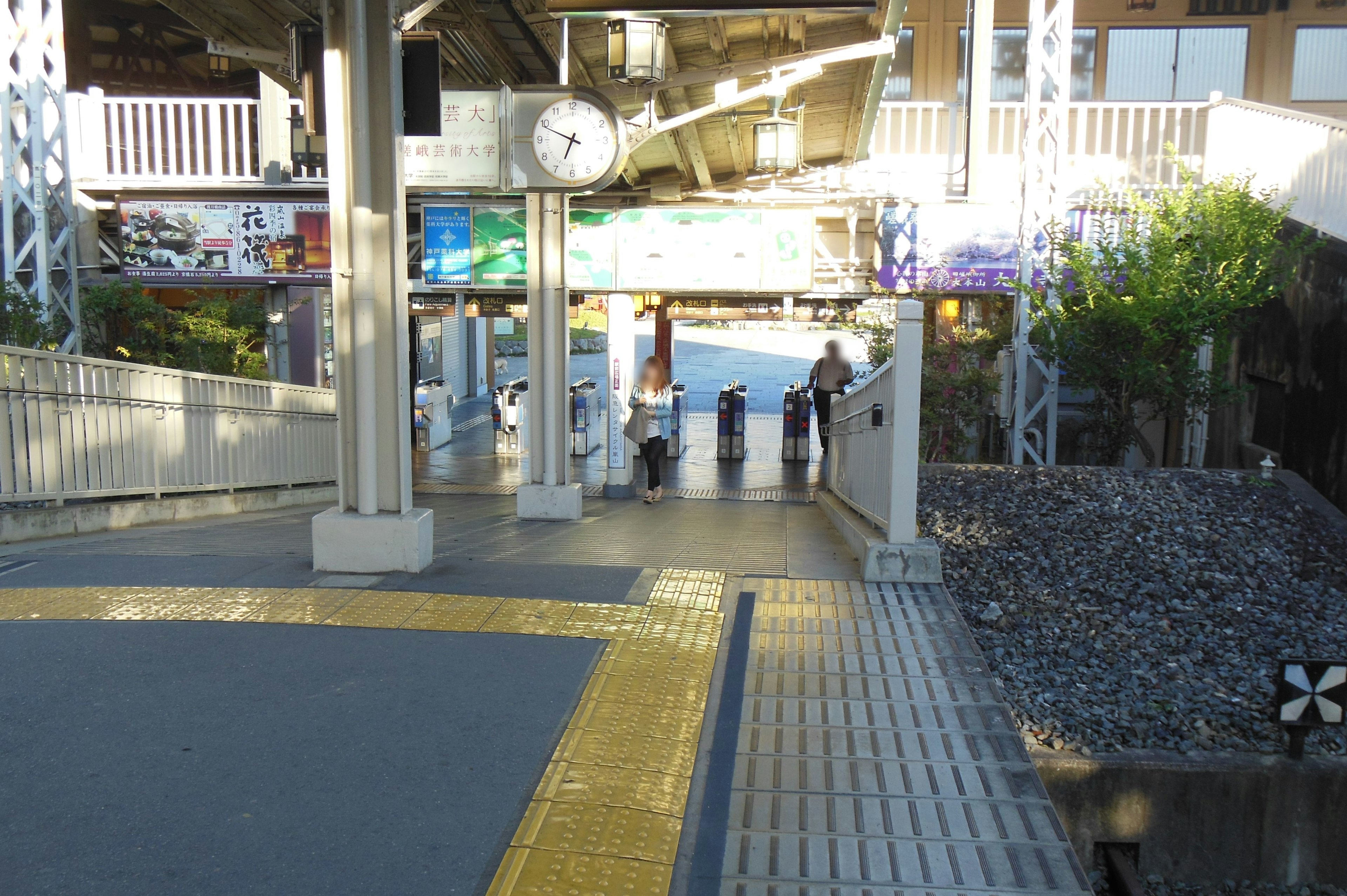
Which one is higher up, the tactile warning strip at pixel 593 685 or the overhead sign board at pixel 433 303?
the overhead sign board at pixel 433 303

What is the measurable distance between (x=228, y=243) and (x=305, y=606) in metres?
11.0

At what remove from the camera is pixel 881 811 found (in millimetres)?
3934

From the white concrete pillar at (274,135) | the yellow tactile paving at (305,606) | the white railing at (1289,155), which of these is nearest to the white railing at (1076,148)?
the white railing at (1289,155)

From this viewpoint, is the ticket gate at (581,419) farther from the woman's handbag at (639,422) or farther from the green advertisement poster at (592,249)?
the woman's handbag at (639,422)

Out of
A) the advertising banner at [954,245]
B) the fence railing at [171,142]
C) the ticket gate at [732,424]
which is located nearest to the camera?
the advertising banner at [954,245]

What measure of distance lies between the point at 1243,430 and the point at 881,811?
9.45 m

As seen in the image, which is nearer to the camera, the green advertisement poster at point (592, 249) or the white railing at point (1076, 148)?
the white railing at point (1076, 148)

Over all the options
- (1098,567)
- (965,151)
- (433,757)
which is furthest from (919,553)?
(965,151)

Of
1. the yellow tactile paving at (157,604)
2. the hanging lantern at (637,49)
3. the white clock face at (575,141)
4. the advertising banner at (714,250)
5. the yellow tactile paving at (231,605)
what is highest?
the hanging lantern at (637,49)

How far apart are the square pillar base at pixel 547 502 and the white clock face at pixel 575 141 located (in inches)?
107

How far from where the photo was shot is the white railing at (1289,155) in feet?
33.9

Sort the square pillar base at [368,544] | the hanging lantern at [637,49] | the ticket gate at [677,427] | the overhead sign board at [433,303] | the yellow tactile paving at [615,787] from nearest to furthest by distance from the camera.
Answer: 1. the yellow tactile paving at [615,787]
2. the square pillar base at [368,544]
3. the hanging lantern at [637,49]
4. the overhead sign board at [433,303]
5. the ticket gate at [677,427]

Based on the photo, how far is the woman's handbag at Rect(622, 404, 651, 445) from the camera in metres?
11.8

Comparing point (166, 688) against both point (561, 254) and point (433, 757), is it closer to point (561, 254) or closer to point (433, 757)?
point (433, 757)
